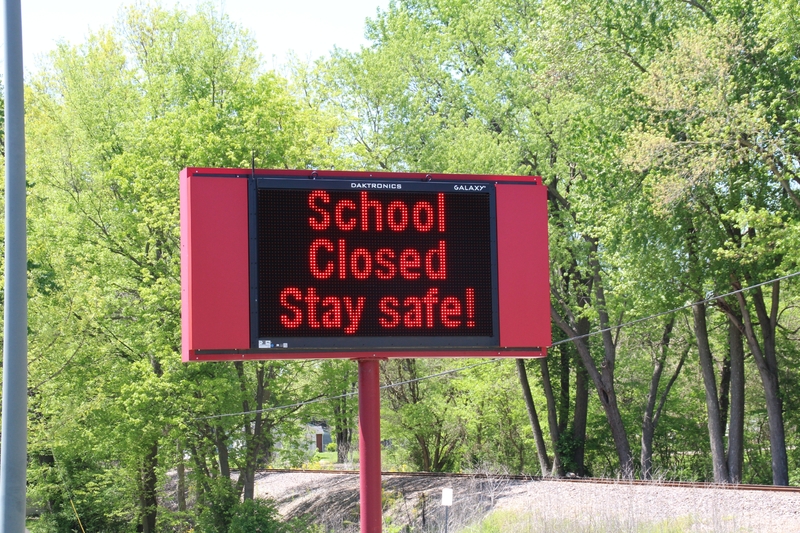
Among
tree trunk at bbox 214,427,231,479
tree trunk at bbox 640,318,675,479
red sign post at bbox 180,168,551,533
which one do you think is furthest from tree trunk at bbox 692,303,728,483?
red sign post at bbox 180,168,551,533

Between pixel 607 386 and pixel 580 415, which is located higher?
pixel 607 386

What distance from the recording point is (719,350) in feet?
130

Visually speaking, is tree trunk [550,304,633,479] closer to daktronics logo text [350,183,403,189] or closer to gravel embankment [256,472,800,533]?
gravel embankment [256,472,800,533]

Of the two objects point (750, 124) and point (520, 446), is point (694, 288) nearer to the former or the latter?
point (750, 124)

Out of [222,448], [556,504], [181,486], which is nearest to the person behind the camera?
[556,504]

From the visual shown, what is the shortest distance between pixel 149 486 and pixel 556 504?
14.2 meters

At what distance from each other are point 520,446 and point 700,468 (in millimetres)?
7264

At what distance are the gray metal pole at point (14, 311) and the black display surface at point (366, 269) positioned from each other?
2599mm

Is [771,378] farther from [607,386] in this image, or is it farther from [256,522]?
[256,522]

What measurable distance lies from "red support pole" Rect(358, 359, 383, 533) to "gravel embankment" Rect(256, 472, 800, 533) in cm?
810

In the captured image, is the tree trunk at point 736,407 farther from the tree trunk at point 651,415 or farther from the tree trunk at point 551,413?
the tree trunk at point 551,413

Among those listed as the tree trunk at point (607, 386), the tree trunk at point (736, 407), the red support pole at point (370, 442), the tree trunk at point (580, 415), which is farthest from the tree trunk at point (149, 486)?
the red support pole at point (370, 442)

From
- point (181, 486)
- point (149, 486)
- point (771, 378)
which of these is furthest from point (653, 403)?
point (149, 486)

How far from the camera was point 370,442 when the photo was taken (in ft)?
35.5
